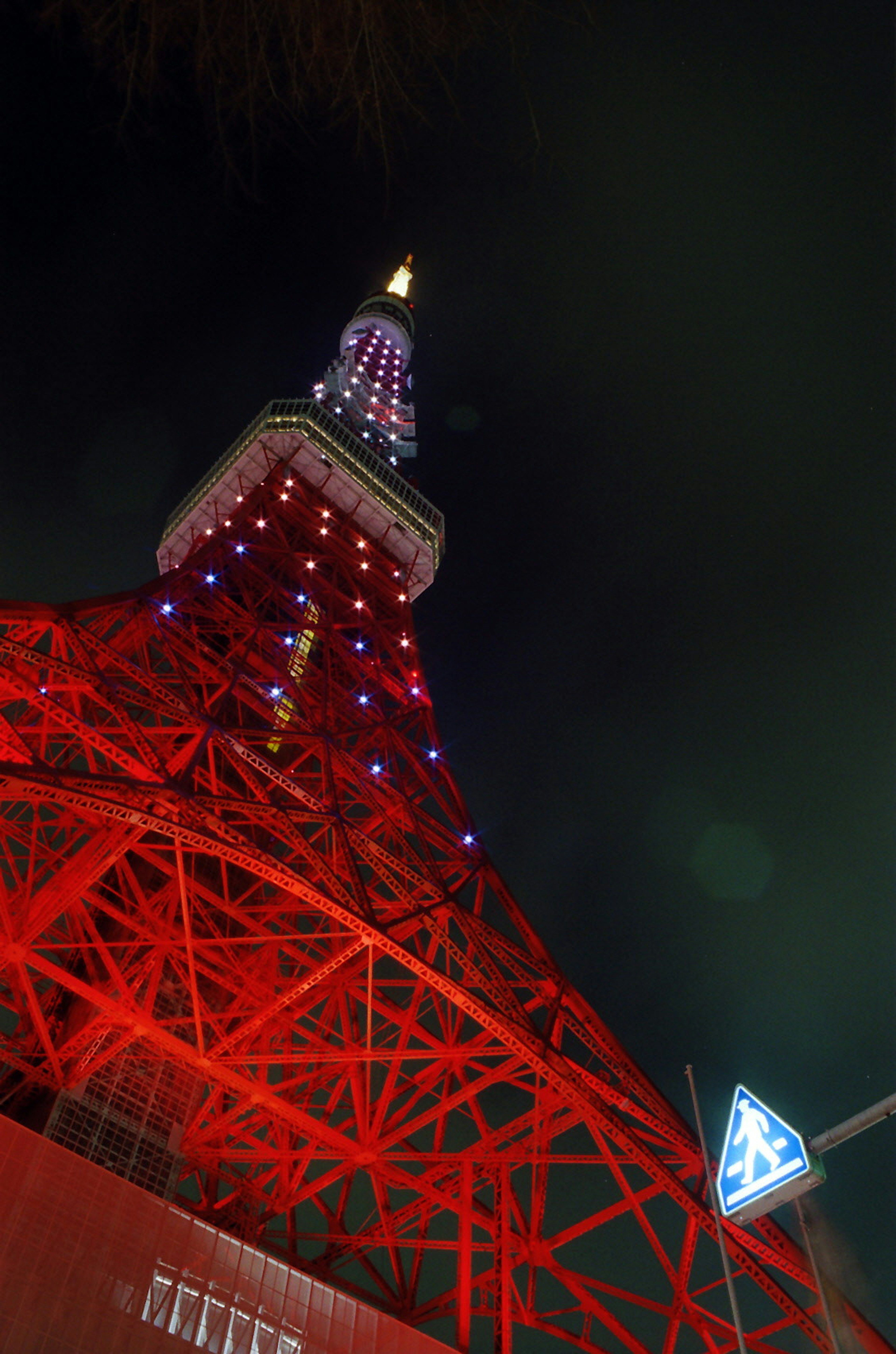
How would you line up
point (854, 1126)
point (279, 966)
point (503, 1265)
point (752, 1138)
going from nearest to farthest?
point (854, 1126), point (752, 1138), point (503, 1265), point (279, 966)

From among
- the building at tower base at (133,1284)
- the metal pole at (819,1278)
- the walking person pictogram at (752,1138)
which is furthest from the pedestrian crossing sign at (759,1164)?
the building at tower base at (133,1284)

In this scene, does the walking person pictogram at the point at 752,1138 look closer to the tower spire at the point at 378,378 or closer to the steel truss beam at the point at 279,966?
the steel truss beam at the point at 279,966

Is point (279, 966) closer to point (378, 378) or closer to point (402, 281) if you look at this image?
point (378, 378)

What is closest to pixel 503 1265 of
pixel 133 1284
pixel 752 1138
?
pixel 133 1284

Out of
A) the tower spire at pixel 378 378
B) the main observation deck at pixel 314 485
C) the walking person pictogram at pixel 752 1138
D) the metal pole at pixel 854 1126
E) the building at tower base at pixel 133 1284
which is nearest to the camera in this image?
the metal pole at pixel 854 1126

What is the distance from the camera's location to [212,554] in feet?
66.3

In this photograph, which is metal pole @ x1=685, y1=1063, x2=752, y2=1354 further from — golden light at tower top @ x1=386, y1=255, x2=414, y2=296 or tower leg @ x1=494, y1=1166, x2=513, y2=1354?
golden light at tower top @ x1=386, y1=255, x2=414, y2=296

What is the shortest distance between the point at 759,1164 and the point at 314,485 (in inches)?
833

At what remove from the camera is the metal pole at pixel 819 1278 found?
6102 mm

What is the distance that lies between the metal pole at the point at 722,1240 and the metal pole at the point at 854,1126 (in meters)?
1.95

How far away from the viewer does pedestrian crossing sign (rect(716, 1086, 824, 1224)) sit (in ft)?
→ 22.7

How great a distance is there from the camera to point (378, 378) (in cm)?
3444

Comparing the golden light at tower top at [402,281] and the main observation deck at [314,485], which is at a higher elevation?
the golden light at tower top at [402,281]

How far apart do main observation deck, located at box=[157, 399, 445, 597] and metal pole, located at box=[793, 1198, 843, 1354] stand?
20.3 meters
